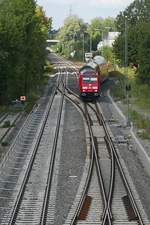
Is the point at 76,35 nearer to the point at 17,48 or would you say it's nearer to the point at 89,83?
the point at 89,83

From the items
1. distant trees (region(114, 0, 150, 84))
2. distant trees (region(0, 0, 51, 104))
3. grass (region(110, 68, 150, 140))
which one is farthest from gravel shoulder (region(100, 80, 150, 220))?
distant trees (region(114, 0, 150, 84))

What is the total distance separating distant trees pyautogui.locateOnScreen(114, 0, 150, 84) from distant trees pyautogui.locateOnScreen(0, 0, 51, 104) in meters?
8.60

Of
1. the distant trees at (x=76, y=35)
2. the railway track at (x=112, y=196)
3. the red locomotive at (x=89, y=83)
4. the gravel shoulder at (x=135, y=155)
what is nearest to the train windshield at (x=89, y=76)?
the red locomotive at (x=89, y=83)

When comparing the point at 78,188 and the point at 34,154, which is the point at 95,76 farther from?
the point at 78,188

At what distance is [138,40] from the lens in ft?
229

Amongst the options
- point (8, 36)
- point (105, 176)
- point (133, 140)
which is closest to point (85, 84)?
point (8, 36)

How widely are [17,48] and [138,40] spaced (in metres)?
25.7

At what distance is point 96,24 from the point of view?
191375mm

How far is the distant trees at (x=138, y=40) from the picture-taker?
59688mm

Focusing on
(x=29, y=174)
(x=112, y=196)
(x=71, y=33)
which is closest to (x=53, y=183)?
(x=29, y=174)

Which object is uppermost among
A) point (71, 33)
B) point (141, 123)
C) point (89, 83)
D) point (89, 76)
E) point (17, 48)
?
point (71, 33)

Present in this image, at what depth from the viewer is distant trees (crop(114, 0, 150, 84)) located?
196 ft

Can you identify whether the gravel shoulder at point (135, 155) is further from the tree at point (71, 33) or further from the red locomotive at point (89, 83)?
the tree at point (71, 33)

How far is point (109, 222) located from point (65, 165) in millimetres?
8481
